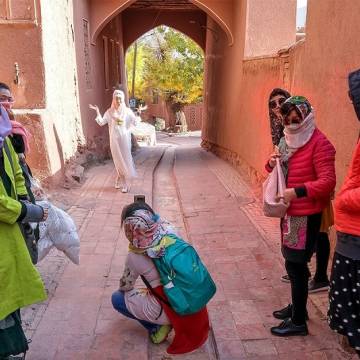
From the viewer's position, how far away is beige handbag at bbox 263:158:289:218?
303 cm

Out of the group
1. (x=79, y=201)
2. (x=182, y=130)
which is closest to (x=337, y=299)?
(x=79, y=201)

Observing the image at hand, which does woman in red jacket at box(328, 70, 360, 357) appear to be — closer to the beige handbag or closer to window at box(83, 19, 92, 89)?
the beige handbag

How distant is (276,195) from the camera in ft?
10.1

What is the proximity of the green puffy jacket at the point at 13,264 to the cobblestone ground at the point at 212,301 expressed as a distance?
30.5 inches

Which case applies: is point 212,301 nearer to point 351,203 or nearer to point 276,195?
point 276,195

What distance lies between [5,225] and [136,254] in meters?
0.96

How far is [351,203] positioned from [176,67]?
1070 inches

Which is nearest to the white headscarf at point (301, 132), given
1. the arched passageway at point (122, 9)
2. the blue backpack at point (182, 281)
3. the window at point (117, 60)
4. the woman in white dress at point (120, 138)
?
the blue backpack at point (182, 281)

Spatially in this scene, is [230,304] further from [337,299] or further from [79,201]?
[79,201]

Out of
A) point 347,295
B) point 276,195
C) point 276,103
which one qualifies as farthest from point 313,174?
point 276,103

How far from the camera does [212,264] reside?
A: 15.3 ft

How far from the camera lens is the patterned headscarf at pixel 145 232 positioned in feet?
9.56

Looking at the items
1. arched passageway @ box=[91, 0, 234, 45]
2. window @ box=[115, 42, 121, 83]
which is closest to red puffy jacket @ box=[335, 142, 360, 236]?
arched passageway @ box=[91, 0, 234, 45]

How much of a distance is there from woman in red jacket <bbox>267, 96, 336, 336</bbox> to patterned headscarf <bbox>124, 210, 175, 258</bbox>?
82 cm
